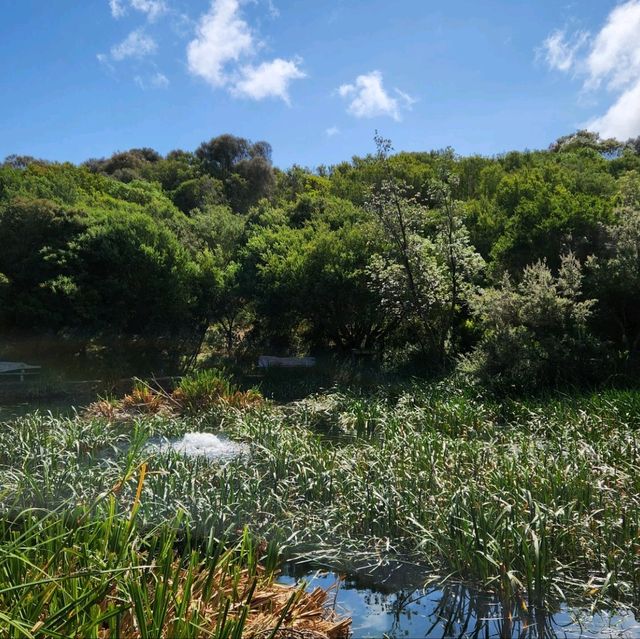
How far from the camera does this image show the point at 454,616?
4.01 meters

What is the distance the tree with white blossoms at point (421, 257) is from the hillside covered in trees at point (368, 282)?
0.04 metres

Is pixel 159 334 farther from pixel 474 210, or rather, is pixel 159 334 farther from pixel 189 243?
pixel 474 210

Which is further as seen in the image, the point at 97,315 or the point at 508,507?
the point at 97,315

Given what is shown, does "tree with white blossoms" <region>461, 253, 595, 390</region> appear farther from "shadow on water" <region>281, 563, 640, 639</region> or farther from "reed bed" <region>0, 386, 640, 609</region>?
"shadow on water" <region>281, 563, 640, 639</region>

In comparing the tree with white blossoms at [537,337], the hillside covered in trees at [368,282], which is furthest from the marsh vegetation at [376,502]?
the hillside covered in trees at [368,282]

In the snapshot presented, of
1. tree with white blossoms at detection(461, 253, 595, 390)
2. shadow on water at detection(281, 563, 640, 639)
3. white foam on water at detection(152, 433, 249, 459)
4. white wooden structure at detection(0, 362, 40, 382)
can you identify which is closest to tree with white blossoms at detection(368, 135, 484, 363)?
tree with white blossoms at detection(461, 253, 595, 390)

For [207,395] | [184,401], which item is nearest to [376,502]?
[207,395]

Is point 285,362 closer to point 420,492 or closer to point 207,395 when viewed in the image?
point 207,395

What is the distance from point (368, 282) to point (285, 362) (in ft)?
10.8

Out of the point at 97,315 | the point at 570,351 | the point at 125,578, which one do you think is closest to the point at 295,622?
the point at 125,578

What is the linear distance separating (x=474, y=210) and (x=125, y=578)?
64.3 ft

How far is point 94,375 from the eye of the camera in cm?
1570

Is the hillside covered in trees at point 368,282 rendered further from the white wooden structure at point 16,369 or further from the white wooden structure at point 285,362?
the white wooden structure at point 16,369

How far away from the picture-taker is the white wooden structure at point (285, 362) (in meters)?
15.5
